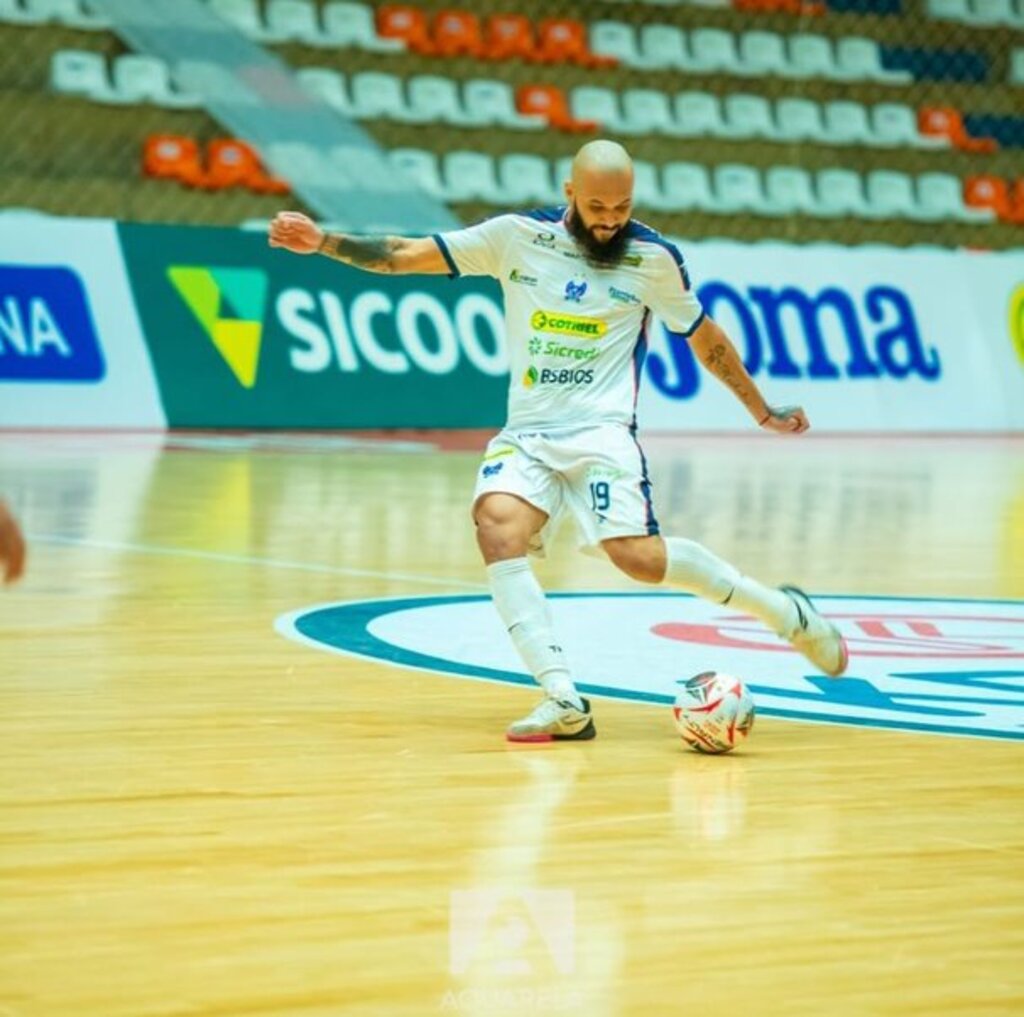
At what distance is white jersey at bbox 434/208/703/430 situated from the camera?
713 cm

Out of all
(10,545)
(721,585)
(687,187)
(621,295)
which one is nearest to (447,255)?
(621,295)

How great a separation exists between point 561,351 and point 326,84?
1899 cm

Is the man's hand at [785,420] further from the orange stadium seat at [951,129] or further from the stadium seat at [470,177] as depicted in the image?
the orange stadium seat at [951,129]

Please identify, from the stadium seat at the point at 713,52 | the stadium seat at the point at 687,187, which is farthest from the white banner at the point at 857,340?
the stadium seat at the point at 713,52

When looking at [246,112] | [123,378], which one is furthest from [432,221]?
[123,378]

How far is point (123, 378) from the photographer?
21.2 m

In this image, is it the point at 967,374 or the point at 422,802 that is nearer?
the point at 422,802

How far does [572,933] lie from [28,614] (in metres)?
5.30

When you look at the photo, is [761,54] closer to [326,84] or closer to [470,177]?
[470,177]

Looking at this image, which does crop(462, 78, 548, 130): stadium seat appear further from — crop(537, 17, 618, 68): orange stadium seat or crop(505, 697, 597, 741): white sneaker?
crop(505, 697, 597, 741): white sneaker

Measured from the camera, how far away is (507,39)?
27438 mm

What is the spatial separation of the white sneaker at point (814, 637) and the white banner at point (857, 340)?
50.3 ft

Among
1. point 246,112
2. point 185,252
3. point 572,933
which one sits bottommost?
point 572,933

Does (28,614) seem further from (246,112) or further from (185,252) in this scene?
(246,112)
